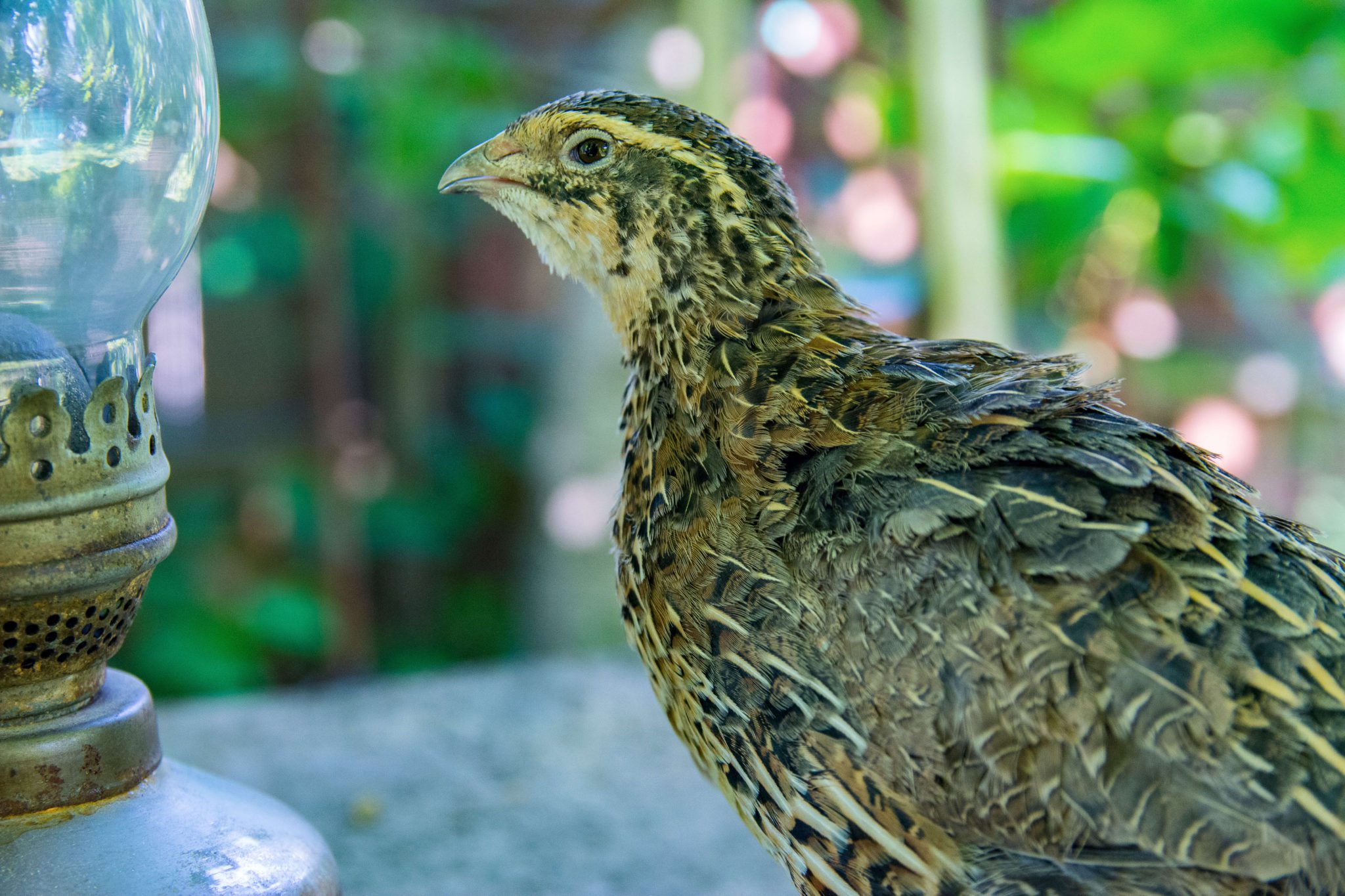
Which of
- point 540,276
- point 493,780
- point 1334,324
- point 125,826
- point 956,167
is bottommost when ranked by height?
point 493,780

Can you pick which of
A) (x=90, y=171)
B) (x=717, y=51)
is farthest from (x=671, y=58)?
(x=90, y=171)

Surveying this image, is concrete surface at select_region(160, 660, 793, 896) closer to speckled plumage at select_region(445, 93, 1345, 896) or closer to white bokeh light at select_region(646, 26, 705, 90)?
speckled plumage at select_region(445, 93, 1345, 896)

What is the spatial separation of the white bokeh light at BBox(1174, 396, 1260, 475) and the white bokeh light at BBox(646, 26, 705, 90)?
235 centimetres

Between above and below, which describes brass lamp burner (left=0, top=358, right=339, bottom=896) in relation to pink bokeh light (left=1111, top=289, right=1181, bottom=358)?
below

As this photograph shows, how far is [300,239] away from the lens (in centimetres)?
466

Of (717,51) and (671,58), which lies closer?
(717,51)

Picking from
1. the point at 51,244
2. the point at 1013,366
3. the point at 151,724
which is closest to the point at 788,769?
the point at 1013,366

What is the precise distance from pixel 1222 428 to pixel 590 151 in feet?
12.3

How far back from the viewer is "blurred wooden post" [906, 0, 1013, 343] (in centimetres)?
366

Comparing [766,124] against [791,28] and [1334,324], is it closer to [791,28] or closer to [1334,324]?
[791,28]

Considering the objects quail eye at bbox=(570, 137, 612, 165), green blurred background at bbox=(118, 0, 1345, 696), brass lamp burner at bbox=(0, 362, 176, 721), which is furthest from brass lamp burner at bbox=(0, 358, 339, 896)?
green blurred background at bbox=(118, 0, 1345, 696)

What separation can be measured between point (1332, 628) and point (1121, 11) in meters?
3.08

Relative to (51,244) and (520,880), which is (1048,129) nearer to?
(520,880)

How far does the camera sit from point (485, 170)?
6.65ft
